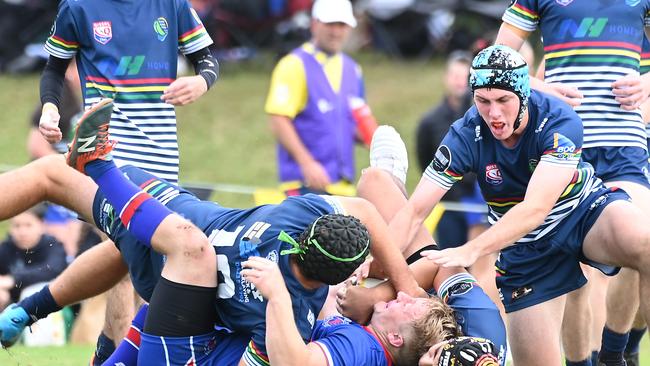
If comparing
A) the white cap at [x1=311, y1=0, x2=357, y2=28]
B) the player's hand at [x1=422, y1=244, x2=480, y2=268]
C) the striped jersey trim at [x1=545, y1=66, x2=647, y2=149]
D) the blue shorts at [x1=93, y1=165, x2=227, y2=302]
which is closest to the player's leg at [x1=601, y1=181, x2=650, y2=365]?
the striped jersey trim at [x1=545, y1=66, x2=647, y2=149]

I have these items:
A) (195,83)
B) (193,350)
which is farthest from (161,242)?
(195,83)

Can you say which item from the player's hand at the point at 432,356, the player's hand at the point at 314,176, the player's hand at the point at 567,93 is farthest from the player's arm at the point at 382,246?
the player's hand at the point at 314,176

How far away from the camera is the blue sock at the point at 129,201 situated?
18.9 feet

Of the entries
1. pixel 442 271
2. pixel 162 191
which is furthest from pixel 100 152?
pixel 442 271

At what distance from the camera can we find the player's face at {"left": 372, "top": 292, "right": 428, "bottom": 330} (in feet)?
19.9

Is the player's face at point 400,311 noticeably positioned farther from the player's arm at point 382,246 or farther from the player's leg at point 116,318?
the player's leg at point 116,318

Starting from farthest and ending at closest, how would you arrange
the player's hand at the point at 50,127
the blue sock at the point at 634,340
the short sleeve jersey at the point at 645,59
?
the blue sock at the point at 634,340, the short sleeve jersey at the point at 645,59, the player's hand at the point at 50,127

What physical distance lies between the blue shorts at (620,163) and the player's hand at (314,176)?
9.43ft

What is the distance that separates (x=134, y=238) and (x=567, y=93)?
8.05 feet

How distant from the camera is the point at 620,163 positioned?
6.95 m

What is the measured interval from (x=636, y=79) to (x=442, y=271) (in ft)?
4.93

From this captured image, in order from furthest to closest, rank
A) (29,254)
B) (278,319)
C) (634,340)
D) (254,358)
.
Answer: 1. (29,254)
2. (634,340)
3. (254,358)
4. (278,319)

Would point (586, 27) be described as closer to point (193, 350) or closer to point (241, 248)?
Result: point (241, 248)

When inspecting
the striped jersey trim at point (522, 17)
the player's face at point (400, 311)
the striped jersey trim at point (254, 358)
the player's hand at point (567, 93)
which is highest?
the striped jersey trim at point (522, 17)
